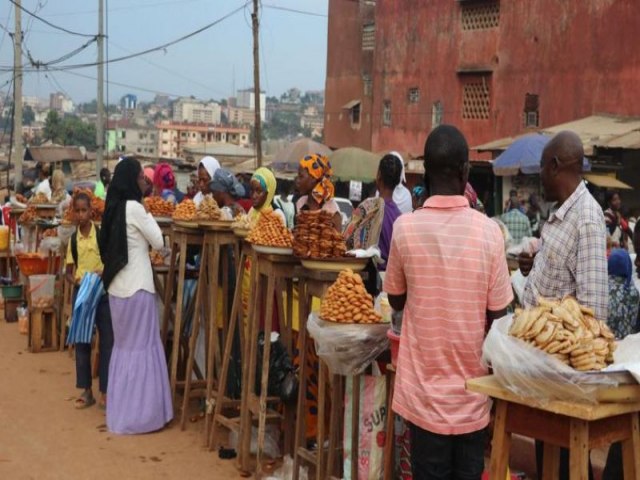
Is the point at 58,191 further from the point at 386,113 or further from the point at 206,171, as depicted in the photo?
the point at 386,113

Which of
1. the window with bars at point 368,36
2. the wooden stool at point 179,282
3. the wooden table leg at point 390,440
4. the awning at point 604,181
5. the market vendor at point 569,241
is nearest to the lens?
the market vendor at point 569,241

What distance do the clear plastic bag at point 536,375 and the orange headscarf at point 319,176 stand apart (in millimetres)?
3062

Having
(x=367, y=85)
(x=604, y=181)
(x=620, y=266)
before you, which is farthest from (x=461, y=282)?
(x=367, y=85)

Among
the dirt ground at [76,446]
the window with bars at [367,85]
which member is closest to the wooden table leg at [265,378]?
the dirt ground at [76,446]

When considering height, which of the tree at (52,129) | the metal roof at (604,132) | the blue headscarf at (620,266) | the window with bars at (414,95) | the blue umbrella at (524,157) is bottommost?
the blue headscarf at (620,266)

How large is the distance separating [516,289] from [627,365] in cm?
267

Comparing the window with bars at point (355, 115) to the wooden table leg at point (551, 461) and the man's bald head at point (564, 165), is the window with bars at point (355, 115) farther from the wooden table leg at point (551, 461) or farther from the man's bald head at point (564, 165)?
the wooden table leg at point (551, 461)

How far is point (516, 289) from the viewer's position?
567 centimetres

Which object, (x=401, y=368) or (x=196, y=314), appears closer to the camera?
(x=401, y=368)

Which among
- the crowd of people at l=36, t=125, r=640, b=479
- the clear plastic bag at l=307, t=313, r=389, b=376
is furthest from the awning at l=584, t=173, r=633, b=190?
the clear plastic bag at l=307, t=313, r=389, b=376

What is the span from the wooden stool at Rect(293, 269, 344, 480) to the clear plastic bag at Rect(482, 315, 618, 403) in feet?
6.14

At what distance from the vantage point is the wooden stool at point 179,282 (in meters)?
6.80

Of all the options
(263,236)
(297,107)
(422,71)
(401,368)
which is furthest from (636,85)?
(297,107)

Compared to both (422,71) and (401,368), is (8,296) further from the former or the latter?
(422,71)
